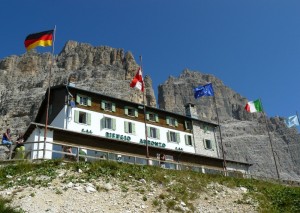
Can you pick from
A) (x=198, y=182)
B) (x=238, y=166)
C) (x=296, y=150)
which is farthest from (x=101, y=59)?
(x=198, y=182)

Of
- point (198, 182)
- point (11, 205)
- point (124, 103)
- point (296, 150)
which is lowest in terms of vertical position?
point (11, 205)

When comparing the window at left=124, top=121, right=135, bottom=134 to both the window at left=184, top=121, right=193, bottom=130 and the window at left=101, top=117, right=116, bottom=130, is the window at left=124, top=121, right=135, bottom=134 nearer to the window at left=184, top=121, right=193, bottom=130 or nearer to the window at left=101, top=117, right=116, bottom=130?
the window at left=101, top=117, right=116, bottom=130

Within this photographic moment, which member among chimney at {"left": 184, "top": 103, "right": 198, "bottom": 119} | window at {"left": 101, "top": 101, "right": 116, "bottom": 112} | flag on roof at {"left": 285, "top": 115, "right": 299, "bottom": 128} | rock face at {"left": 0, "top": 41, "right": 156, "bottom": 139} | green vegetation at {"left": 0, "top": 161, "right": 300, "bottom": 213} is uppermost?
rock face at {"left": 0, "top": 41, "right": 156, "bottom": 139}

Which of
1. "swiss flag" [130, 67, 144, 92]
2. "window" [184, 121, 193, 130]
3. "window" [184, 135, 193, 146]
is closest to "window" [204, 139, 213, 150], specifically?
"window" [184, 135, 193, 146]

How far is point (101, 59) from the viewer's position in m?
179

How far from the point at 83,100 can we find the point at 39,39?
43.2ft

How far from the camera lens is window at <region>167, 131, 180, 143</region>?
49284mm

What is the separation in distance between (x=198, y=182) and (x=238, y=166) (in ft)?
91.3

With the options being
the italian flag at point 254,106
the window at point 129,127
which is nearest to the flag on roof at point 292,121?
the italian flag at point 254,106

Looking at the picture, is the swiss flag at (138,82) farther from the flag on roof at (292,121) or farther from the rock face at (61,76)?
the rock face at (61,76)

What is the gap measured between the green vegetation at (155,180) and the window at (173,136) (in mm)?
20107

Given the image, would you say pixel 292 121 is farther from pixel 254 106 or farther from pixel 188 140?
pixel 188 140

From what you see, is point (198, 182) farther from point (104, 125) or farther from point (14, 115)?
point (14, 115)

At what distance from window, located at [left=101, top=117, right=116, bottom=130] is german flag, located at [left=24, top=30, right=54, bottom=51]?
14320 mm
